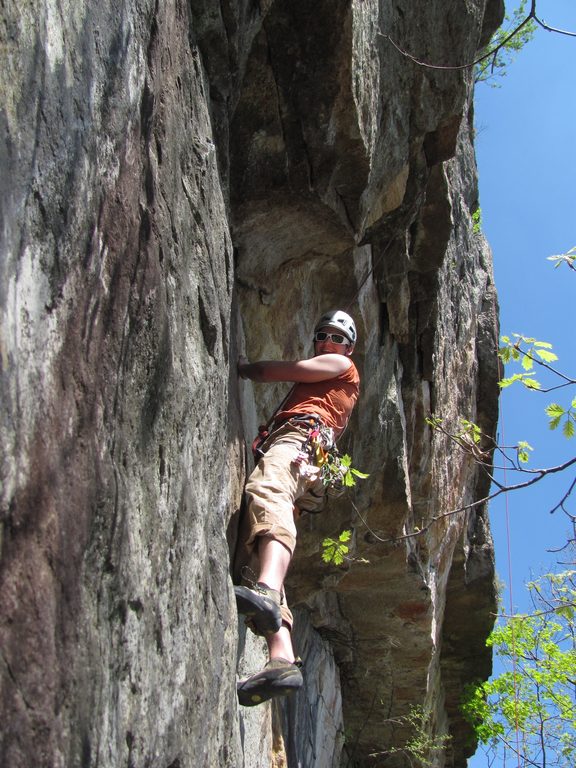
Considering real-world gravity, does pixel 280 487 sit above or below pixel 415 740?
above

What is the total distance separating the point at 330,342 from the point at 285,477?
128 centimetres

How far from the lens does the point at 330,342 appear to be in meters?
5.78

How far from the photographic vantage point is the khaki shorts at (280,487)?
14.7 feet

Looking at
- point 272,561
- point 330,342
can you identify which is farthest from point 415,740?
point 272,561

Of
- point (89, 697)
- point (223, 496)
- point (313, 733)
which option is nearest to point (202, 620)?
point (223, 496)

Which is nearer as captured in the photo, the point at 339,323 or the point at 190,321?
the point at 190,321

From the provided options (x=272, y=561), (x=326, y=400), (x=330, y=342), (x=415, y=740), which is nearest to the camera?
(x=272, y=561)

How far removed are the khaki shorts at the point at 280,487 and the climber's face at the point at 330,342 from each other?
33.2 inches

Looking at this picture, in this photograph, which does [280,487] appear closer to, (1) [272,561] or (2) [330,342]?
(1) [272,561]

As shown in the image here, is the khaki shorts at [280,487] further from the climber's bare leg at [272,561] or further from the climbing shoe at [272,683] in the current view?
the climbing shoe at [272,683]

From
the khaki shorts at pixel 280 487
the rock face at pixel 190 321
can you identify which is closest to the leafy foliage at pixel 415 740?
the rock face at pixel 190 321

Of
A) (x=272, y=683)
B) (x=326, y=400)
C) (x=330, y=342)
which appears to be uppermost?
(x=330, y=342)

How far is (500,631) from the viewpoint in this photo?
12445 mm

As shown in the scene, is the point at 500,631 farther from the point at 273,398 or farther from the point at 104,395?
the point at 104,395
